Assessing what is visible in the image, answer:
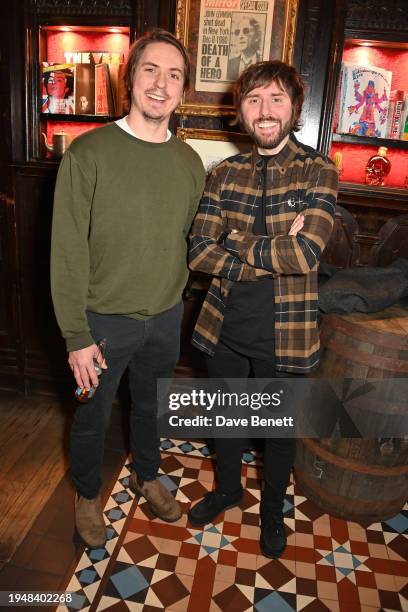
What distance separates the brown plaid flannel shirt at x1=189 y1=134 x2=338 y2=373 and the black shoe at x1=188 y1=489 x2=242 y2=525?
2.49 feet

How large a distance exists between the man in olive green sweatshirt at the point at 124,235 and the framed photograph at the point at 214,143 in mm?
624

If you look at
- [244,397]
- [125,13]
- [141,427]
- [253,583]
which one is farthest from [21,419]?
[125,13]

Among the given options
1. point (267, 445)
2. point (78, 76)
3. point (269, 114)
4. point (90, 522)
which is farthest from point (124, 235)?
point (78, 76)

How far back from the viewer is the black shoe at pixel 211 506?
206 centimetres

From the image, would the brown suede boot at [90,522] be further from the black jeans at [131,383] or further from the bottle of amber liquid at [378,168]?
the bottle of amber liquid at [378,168]

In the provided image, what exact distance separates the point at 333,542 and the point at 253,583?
0.41m

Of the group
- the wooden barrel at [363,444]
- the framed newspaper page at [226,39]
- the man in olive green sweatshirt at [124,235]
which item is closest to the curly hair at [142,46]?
the man in olive green sweatshirt at [124,235]

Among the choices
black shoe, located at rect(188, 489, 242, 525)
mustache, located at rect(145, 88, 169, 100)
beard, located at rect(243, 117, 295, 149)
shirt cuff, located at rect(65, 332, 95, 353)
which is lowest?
black shoe, located at rect(188, 489, 242, 525)

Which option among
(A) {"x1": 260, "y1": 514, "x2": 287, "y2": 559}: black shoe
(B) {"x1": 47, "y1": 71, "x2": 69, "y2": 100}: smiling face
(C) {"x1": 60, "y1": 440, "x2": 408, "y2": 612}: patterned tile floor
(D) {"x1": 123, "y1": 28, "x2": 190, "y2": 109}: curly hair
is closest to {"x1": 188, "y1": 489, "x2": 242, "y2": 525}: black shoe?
(C) {"x1": 60, "y1": 440, "x2": 408, "y2": 612}: patterned tile floor

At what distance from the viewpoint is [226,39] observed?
7.68 feet

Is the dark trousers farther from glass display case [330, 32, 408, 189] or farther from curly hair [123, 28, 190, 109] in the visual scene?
glass display case [330, 32, 408, 189]

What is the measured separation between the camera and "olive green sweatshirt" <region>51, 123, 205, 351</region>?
1.59 meters

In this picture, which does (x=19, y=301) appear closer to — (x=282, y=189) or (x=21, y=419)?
(x=21, y=419)

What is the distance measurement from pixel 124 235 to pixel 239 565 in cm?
133
